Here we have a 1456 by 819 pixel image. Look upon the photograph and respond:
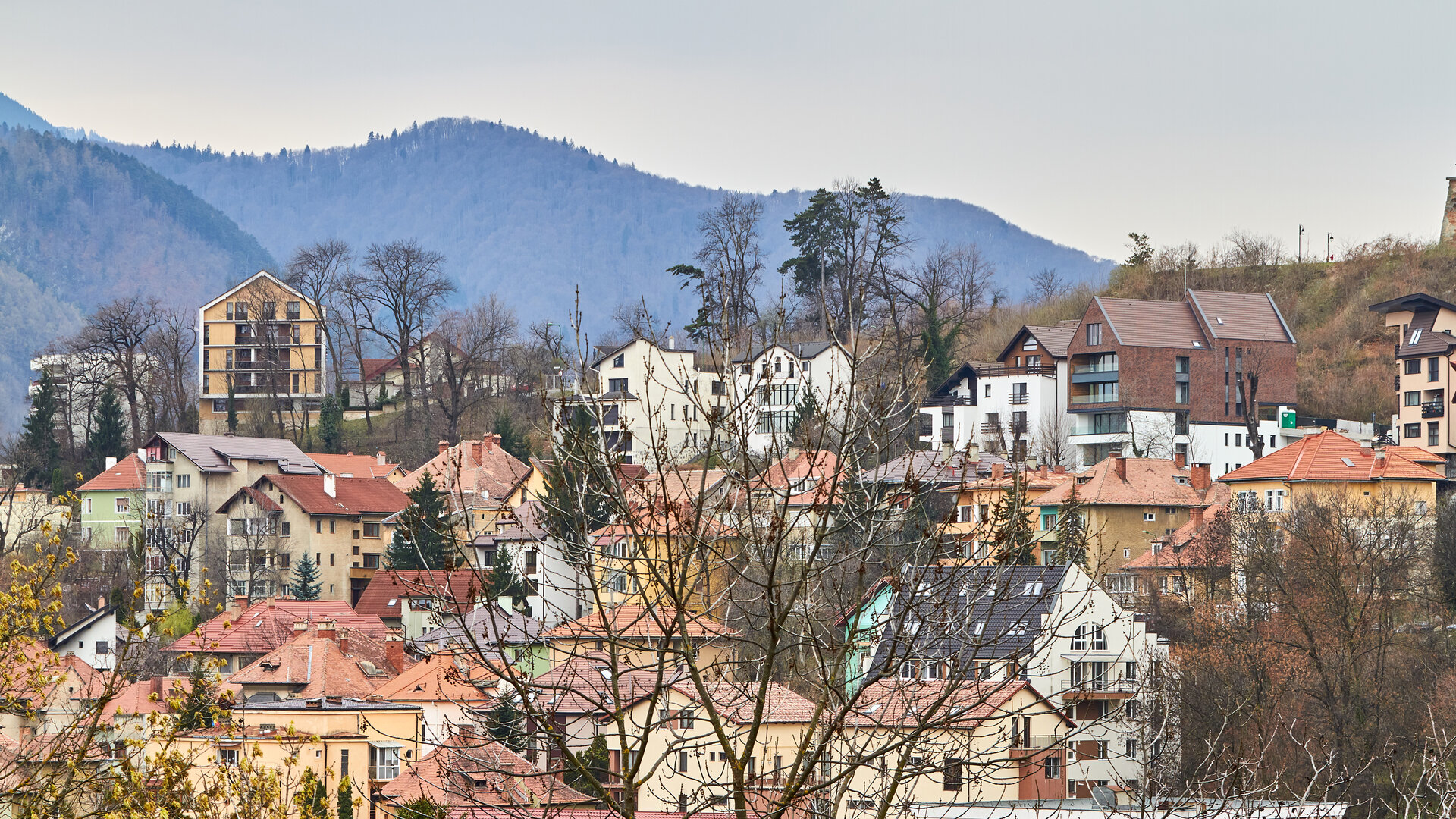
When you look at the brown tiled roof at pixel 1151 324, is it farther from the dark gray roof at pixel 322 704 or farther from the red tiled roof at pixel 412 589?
the dark gray roof at pixel 322 704

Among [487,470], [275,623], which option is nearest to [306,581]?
[487,470]

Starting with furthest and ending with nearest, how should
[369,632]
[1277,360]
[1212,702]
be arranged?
[1277,360] → [369,632] → [1212,702]

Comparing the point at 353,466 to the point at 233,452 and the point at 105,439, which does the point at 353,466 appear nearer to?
the point at 233,452

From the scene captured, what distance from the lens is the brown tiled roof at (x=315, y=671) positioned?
4641 cm

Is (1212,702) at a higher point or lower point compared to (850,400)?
lower

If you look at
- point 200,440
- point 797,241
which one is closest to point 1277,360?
point 797,241

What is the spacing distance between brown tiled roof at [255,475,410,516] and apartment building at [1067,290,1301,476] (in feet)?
94.9

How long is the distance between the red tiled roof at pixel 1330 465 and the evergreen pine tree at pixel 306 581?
34.8m

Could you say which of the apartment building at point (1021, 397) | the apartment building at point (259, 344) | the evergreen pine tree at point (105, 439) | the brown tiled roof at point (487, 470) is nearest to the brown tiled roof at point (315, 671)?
the brown tiled roof at point (487, 470)

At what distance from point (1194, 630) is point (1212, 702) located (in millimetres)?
9468

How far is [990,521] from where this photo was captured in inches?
361

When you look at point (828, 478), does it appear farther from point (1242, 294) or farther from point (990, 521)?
point (1242, 294)

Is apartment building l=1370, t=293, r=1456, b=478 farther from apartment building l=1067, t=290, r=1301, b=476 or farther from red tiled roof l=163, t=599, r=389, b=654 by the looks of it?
red tiled roof l=163, t=599, r=389, b=654

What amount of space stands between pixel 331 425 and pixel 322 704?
41933mm
